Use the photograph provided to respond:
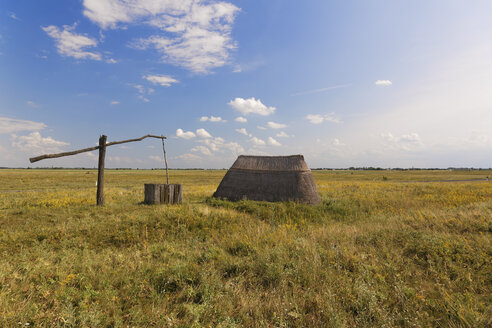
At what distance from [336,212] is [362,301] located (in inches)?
413

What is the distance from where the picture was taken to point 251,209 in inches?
499

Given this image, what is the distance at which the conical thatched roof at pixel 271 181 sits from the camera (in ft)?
50.0

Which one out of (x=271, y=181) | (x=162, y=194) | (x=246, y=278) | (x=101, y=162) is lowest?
(x=246, y=278)

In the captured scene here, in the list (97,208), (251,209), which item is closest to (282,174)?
(251,209)

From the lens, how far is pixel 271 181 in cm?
1584

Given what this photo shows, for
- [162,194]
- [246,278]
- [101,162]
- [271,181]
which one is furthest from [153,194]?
[246,278]

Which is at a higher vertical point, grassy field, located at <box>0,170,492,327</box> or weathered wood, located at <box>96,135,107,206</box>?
weathered wood, located at <box>96,135,107,206</box>

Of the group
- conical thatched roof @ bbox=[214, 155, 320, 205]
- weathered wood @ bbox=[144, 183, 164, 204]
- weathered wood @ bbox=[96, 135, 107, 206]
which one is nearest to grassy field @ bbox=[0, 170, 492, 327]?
weathered wood @ bbox=[96, 135, 107, 206]

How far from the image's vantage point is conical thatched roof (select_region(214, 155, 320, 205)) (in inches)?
599

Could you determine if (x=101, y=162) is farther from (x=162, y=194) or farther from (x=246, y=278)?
(x=246, y=278)

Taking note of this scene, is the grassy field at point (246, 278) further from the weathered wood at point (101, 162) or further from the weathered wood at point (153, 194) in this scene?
the weathered wood at point (153, 194)

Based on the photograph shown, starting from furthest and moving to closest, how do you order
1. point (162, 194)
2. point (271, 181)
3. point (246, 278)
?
point (271, 181)
point (162, 194)
point (246, 278)

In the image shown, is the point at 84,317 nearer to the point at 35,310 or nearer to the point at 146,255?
the point at 35,310

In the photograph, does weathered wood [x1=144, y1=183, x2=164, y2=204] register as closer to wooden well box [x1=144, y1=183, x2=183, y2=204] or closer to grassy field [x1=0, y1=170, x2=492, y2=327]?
wooden well box [x1=144, y1=183, x2=183, y2=204]
